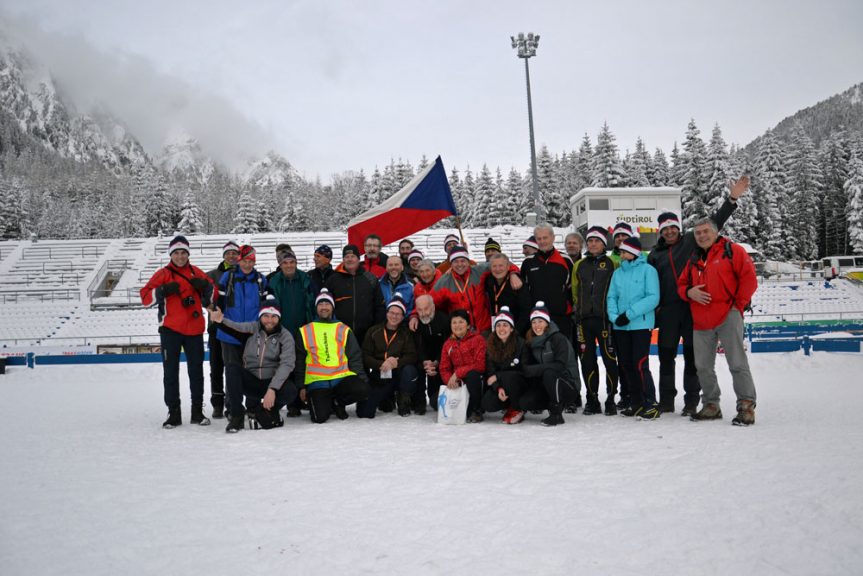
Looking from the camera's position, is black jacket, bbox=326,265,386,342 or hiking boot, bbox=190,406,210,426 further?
black jacket, bbox=326,265,386,342

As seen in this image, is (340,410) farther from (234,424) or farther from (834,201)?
(834,201)

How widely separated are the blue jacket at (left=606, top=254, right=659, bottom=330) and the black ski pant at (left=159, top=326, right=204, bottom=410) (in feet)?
13.5

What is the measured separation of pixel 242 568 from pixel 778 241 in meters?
50.3

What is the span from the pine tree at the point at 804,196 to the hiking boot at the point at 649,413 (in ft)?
169

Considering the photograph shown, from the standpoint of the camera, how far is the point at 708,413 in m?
5.20

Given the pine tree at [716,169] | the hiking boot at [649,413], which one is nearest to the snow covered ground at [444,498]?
the hiking boot at [649,413]

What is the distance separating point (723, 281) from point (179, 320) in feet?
16.8

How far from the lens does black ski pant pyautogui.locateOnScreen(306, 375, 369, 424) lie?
5738mm

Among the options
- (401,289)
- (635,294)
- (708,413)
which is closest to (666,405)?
(708,413)

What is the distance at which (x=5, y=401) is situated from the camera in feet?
26.6

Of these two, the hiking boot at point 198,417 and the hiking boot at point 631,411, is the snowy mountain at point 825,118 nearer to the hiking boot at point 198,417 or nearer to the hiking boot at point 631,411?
the hiking boot at point 631,411

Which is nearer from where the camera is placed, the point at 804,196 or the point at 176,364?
the point at 176,364

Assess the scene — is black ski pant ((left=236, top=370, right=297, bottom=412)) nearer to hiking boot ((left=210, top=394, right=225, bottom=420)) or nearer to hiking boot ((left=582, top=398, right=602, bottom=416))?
hiking boot ((left=210, top=394, right=225, bottom=420))

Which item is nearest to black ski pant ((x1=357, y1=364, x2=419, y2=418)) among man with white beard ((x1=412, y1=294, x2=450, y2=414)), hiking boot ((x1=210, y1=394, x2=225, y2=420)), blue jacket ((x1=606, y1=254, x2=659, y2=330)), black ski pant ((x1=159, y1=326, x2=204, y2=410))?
man with white beard ((x1=412, y1=294, x2=450, y2=414))
